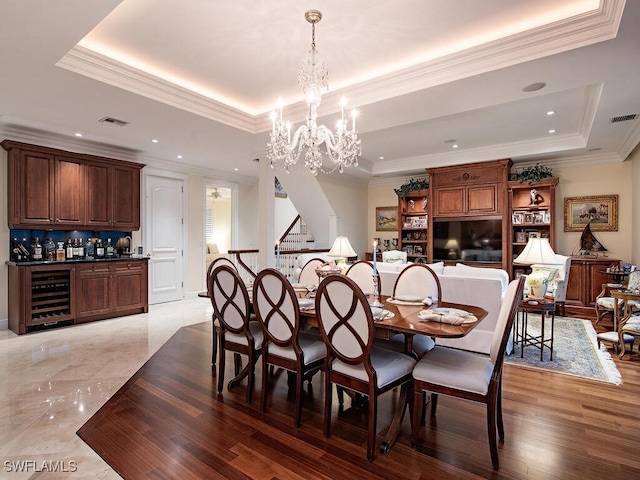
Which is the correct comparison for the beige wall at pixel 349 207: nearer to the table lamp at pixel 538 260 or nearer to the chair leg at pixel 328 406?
the table lamp at pixel 538 260

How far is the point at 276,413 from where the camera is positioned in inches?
101

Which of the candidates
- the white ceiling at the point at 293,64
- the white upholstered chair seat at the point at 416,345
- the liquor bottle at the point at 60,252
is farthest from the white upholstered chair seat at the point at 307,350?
the liquor bottle at the point at 60,252

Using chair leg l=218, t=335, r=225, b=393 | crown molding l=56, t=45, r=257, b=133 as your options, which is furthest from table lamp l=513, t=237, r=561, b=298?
crown molding l=56, t=45, r=257, b=133

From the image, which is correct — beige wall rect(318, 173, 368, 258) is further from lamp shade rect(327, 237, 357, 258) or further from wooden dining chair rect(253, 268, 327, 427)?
wooden dining chair rect(253, 268, 327, 427)

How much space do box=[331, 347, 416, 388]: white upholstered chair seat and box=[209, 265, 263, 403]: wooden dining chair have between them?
81 centimetres

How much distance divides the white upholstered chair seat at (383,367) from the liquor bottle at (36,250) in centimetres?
481

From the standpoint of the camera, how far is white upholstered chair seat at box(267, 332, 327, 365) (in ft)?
8.14

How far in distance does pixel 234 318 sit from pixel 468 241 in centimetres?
556

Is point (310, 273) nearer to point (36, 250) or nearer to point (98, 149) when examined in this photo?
point (36, 250)

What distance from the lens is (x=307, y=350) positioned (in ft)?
8.24

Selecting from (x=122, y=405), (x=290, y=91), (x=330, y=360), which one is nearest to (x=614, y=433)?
(x=330, y=360)

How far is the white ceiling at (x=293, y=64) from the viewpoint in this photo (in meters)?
2.53

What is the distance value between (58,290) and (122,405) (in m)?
3.15

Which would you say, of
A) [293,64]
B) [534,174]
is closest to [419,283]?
[293,64]
